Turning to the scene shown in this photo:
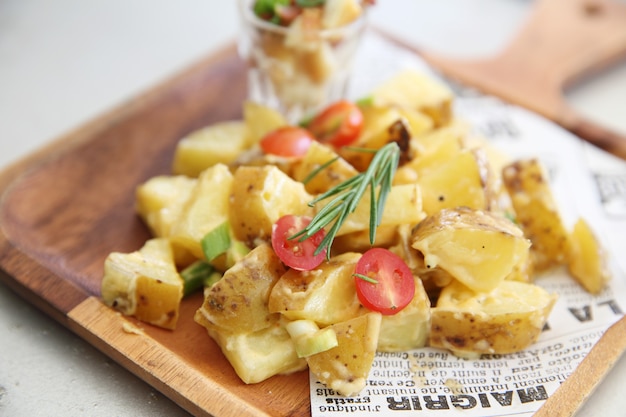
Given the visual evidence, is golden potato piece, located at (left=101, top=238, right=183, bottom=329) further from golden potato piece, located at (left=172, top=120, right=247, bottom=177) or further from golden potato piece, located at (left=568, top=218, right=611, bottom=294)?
golden potato piece, located at (left=568, top=218, right=611, bottom=294)

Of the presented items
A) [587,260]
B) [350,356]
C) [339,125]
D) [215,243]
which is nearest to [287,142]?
[339,125]

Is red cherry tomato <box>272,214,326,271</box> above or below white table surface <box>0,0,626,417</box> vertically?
above

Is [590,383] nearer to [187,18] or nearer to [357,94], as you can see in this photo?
[357,94]

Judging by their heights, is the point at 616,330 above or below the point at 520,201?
below

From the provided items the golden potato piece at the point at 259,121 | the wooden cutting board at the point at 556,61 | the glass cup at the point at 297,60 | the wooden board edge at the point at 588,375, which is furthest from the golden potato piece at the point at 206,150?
the wooden board edge at the point at 588,375

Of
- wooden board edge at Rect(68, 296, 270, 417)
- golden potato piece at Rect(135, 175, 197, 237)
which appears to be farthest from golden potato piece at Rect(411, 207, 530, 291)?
golden potato piece at Rect(135, 175, 197, 237)

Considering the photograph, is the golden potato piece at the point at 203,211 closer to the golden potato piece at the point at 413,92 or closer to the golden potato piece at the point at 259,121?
the golden potato piece at the point at 259,121

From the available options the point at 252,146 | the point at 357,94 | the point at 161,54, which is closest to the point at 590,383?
the point at 252,146
